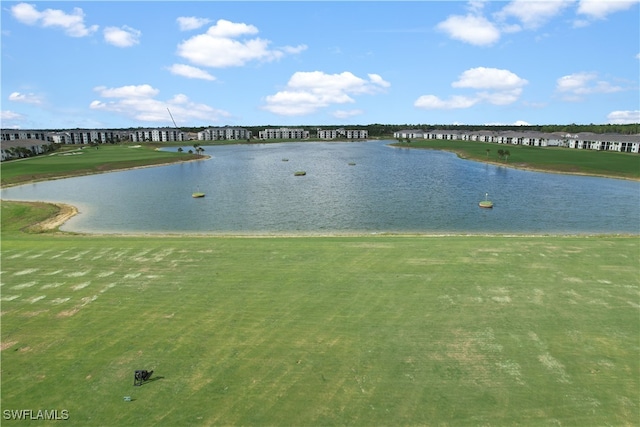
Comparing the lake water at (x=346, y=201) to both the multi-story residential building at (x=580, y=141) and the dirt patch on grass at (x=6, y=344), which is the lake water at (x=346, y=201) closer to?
the dirt patch on grass at (x=6, y=344)

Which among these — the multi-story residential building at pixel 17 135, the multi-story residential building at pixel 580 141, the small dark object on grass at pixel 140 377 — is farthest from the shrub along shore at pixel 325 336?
the multi-story residential building at pixel 17 135

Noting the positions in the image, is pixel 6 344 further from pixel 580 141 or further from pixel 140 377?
pixel 580 141

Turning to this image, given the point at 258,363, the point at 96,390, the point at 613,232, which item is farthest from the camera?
the point at 613,232

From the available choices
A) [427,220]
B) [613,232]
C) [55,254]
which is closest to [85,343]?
[55,254]

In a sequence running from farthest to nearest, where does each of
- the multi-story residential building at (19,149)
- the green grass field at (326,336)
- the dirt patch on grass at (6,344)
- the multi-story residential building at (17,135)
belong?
the multi-story residential building at (17,135) → the multi-story residential building at (19,149) → the dirt patch on grass at (6,344) → the green grass field at (326,336)

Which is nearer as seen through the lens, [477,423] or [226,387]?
[477,423]

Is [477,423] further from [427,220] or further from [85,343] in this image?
[427,220]
